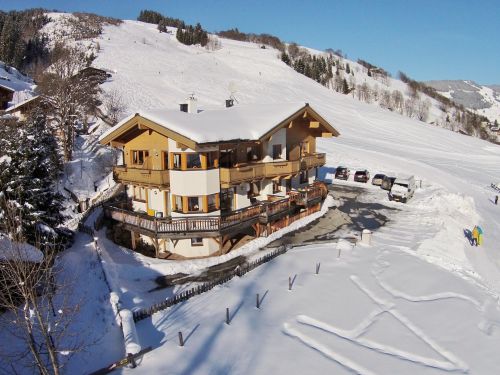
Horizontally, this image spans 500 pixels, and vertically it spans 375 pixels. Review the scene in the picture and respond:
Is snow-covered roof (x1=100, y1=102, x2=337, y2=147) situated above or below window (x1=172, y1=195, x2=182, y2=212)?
above

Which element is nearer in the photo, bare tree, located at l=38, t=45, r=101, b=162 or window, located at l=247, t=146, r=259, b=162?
window, located at l=247, t=146, r=259, b=162

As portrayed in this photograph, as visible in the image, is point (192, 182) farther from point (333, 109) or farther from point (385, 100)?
point (385, 100)

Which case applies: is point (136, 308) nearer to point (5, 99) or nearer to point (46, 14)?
point (5, 99)

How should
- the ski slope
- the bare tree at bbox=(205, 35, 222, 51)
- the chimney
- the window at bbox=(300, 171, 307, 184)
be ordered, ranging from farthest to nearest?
the bare tree at bbox=(205, 35, 222, 51)
the ski slope
the window at bbox=(300, 171, 307, 184)
the chimney

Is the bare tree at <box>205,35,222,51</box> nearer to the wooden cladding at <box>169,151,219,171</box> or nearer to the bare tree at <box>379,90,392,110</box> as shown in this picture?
the bare tree at <box>379,90,392,110</box>

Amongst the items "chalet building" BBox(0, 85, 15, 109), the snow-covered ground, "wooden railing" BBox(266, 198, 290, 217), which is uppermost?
"chalet building" BBox(0, 85, 15, 109)

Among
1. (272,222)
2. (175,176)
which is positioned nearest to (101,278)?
(175,176)

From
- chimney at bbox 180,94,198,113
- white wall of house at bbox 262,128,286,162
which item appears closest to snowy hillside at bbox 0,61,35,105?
chimney at bbox 180,94,198,113

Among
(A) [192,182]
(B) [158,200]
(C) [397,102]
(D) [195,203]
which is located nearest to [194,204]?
(D) [195,203]
